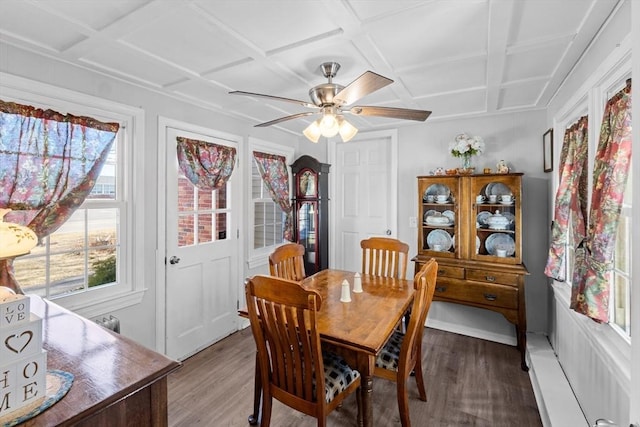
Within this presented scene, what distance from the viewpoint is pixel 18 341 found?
2.86 feet

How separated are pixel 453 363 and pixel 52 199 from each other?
3337 millimetres

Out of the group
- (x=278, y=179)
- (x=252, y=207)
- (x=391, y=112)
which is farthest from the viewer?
(x=278, y=179)

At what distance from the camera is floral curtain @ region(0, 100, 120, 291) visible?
71.6 inches

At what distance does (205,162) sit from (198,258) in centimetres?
94

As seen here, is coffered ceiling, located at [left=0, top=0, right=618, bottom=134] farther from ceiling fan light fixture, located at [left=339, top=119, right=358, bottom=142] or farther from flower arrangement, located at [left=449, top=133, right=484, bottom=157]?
flower arrangement, located at [left=449, top=133, right=484, bottom=157]

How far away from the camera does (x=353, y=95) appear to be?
1.80 meters

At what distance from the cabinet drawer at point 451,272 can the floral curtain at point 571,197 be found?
0.73 m

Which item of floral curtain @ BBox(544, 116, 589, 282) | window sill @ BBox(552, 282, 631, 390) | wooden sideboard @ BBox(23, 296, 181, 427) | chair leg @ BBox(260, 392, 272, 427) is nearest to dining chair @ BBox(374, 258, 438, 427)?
chair leg @ BBox(260, 392, 272, 427)

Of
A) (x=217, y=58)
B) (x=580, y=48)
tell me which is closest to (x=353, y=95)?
(x=217, y=58)

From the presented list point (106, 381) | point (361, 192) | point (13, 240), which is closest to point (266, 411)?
point (106, 381)

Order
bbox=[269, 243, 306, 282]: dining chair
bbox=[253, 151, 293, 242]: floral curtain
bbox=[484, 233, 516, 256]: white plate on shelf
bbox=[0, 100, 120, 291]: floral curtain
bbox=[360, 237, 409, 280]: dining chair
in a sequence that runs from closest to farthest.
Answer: bbox=[0, 100, 120, 291]: floral curtain < bbox=[269, 243, 306, 282]: dining chair < bbox=[360, 237, 409, 280]: dining chair < bbox=[484, 233, 516, 256]: white plate on shelf < bbox=[253, 151, 293, 242]: floral curtain

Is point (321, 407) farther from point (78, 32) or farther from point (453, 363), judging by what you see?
point (78, 32)

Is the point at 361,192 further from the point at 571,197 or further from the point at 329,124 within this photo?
the point at 571,197

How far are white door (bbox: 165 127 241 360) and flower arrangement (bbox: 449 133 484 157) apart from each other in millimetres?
2293
